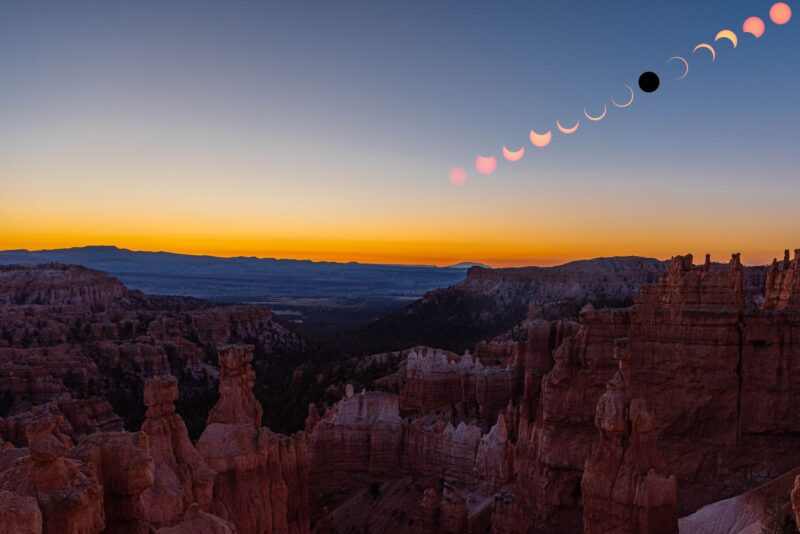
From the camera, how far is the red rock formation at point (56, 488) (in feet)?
18.4

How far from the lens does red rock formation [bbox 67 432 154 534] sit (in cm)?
665

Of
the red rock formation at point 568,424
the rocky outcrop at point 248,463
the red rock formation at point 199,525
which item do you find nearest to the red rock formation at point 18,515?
the red rock formation at point 199,525

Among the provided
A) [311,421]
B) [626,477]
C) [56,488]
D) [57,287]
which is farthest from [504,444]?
[57,287]

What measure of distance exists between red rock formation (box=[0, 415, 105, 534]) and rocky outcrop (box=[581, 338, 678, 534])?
992 centimetres

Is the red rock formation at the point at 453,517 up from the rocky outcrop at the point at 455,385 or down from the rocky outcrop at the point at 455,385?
down

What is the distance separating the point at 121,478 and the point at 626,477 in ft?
32.1

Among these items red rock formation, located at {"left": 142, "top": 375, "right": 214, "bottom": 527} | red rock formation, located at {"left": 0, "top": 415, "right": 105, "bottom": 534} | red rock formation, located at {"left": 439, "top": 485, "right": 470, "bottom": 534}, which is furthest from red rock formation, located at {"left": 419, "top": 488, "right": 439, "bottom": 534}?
red rock formation, located at {"left": 0, "top": 415, "right": 105, "bottom": 534}

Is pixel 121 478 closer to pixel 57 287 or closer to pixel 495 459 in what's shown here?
pixel 495 459

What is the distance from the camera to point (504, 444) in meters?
22.4

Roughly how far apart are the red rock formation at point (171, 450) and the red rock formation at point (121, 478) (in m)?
3.28

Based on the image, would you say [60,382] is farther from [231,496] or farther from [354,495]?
[231,496]

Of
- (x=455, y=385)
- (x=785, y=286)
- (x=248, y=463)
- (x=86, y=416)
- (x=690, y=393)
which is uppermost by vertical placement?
(x=785, y=286)

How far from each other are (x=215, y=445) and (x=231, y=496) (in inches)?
41.7

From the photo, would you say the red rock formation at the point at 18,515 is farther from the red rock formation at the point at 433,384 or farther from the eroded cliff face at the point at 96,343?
the red rock formation at the point at 433,384
